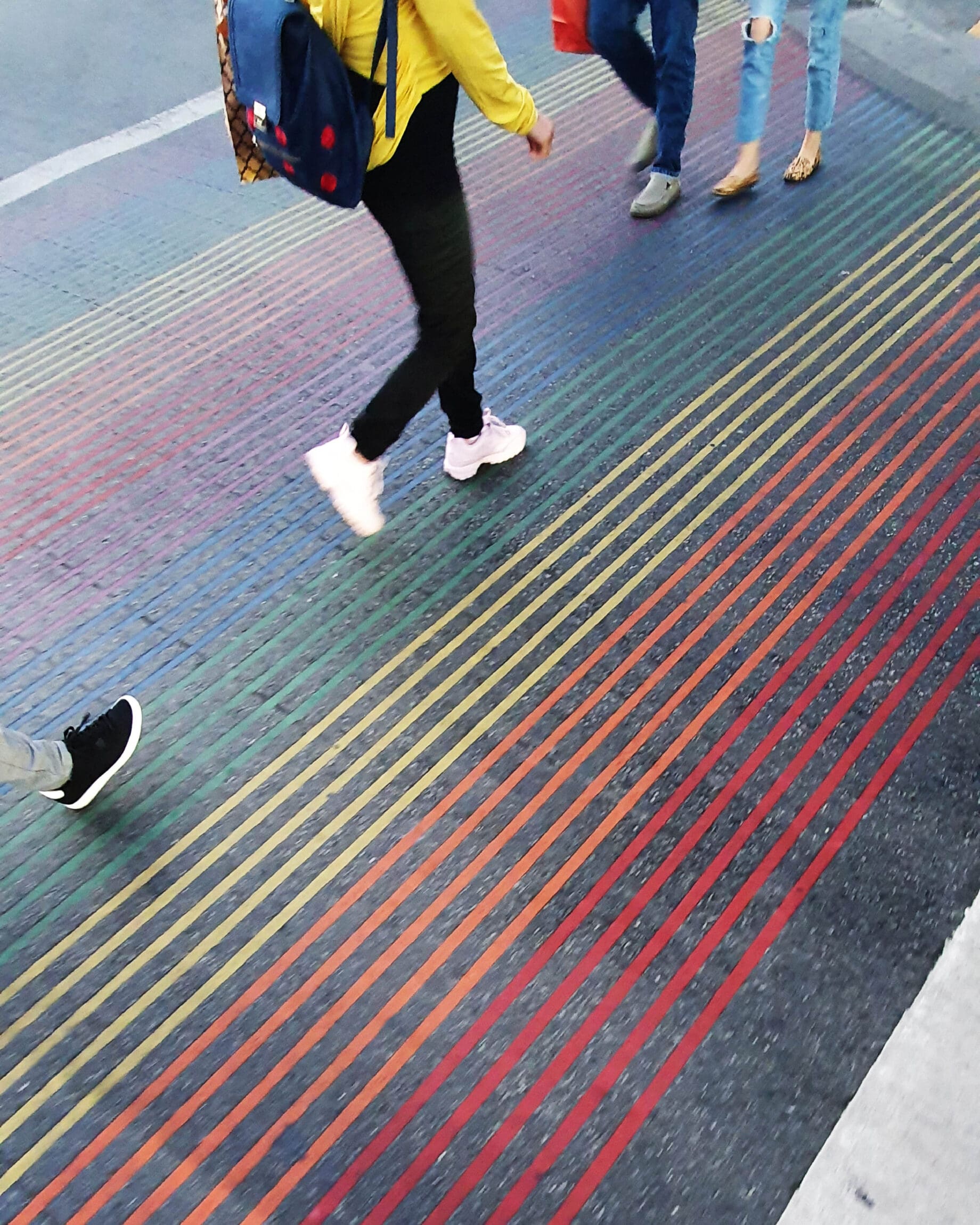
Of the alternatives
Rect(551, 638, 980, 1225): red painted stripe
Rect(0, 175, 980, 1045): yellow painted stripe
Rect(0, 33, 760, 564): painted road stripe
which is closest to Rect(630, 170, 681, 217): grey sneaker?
Rect(0, 175, 980, 1045): yellow painted stripe

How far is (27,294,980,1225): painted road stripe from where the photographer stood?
1.50m

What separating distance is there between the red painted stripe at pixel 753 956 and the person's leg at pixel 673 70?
1.77m

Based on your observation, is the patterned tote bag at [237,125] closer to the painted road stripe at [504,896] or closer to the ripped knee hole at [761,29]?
the painted road stripe at [504,896]

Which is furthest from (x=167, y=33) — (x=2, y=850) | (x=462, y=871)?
(x=462, y=871)

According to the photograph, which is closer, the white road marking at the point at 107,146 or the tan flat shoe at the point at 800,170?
Result: the tan flat shoe at the point at 800,170

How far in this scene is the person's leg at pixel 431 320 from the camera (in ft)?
5.86

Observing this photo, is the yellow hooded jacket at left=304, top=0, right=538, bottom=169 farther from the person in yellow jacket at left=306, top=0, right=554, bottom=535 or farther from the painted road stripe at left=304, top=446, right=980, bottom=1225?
the painted road stripe at left=304, top=446, right=980, bottom=1225

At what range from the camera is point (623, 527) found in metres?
2.21

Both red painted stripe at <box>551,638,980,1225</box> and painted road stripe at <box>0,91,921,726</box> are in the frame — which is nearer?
red painted stripe at <box>551,638,980,1225</box>

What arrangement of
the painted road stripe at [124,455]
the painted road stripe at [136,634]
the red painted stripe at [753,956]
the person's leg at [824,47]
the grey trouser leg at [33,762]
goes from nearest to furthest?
1. the red painted stripe at [753,956]
2. the grey trouser leg at [33,762]
3. the painted road stripe at [136,634]
4. the painted road stripe at [124,455]
5. the person's leg at [824,47]

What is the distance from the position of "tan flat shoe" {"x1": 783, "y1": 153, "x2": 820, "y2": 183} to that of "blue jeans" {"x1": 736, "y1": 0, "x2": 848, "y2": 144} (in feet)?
0.38

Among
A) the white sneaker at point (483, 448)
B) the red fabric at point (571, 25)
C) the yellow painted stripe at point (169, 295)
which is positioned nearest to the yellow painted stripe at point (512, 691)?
the white sneaker at point (483, 448)

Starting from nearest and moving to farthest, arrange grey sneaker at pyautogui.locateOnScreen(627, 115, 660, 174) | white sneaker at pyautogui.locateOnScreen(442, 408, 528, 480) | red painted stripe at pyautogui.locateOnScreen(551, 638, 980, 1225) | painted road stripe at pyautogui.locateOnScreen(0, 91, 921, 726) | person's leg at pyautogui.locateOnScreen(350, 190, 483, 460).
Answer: red painted stripe at pyautogui.locateOnScreen(551, 638, 980, 1225) < person's leg at pyautogui.locateOnScreen(350, 190, 483, 460) < painted road stripe at pyautogui.locateOnScreen(0, 91, 921, 726) < white sneaker at pyautogui.locateOnScreen(442, 408, 528, 480) < grey sneaker at pyautogui.locateOnScreen(627, 115, 660, 174)

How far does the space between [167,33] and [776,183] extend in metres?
2.75
